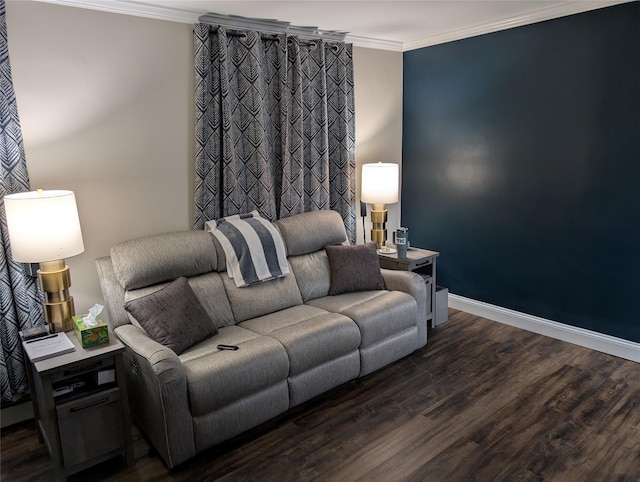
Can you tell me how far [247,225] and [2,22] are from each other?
1.81 metres

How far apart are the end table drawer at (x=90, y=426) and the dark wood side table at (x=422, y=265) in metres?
2.37

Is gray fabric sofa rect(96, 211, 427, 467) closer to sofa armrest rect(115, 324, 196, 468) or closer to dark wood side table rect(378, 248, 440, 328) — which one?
sofa armrest rect(115, 324, 196, 468)

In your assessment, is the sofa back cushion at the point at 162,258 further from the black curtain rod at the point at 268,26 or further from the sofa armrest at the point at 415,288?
the black curtain rod at the point at 268,26

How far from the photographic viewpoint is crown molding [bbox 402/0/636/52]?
11.0ft

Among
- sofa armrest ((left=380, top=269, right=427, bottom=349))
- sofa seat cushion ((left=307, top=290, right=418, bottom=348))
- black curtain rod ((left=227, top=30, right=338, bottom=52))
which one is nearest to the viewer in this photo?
sofa seat cushion ((left=307, top=290, right=418, bottom=348))

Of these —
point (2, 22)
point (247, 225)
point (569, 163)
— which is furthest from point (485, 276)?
point (2, 22)

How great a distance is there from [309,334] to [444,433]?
94 cm

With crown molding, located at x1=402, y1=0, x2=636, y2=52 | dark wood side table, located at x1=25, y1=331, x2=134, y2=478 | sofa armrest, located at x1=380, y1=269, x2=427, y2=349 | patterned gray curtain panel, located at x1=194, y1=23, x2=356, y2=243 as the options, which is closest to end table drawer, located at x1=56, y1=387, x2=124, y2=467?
dark wood side table, located at x1=25, y1=331, x2=134, y2=478

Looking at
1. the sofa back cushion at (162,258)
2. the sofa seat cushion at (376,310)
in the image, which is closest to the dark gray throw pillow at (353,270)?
A: the sofa seat cushion at (376,310)

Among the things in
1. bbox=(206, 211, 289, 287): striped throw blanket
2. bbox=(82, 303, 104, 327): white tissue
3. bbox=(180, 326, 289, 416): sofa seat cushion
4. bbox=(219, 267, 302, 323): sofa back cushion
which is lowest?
bbox=(180, 326, 289, 416): sofa seat cushion

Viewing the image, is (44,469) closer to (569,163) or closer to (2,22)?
(2,22)

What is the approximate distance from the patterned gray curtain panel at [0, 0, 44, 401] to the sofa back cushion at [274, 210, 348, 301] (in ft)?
5.54

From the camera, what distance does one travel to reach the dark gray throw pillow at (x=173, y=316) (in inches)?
104

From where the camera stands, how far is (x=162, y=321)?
2.67 metres
